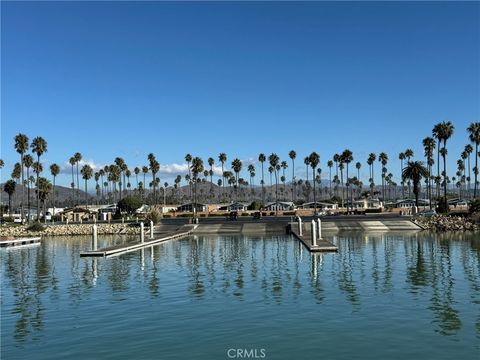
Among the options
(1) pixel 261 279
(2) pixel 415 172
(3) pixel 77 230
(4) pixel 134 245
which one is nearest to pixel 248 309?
(1) pixel 261 279

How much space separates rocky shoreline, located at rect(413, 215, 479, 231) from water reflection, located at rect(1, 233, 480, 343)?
2874 cm

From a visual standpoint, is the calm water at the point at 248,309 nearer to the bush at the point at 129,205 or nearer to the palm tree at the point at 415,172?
the palm tree at the point at 415,172

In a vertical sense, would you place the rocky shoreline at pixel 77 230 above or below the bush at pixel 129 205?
below

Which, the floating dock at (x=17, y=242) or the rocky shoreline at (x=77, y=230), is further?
the rocky shoreline at (x=77, y=230)

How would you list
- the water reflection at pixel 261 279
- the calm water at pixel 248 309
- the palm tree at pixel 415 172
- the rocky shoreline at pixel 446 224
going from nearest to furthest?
the calm water at pixel 248 309 → the water reflection at pixel 261 279 → the rocky shoreline at pixel 446 224 → the palm tree at pixel 415 172

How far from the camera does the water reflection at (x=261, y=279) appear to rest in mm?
22312

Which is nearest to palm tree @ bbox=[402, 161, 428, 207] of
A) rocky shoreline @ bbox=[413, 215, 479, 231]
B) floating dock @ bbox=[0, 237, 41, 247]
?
rocky shoreline @ bbox=[413, 215, 479, 231]

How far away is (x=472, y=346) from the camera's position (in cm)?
1573

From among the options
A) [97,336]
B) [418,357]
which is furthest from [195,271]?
[418,357]

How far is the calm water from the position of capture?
635 inches

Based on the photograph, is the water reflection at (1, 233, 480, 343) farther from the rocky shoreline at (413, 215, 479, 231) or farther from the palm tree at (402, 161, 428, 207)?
the palm tree at (402, 161, 428, 207)

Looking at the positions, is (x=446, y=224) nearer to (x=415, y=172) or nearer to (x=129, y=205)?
(x=415, y=172)

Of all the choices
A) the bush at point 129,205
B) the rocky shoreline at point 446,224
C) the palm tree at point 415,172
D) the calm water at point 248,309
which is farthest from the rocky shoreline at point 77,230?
the palm tree at point 415,172

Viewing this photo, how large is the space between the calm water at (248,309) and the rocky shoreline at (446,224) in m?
37.2
